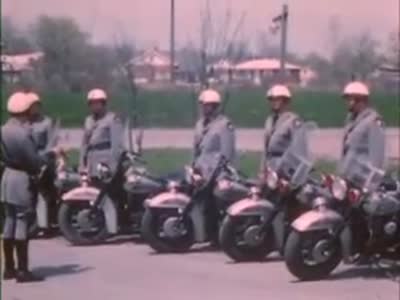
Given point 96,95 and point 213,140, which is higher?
point 96,95

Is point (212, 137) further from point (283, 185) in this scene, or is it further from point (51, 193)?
point (51, 193)

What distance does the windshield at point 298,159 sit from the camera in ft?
25.8

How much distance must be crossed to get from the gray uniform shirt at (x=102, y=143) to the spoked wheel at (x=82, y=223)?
0.87 feet

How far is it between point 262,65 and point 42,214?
2.15 meters

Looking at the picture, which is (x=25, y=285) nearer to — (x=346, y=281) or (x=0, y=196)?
(x=0, y=196)

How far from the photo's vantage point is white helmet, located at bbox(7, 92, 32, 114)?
6613 millimetres

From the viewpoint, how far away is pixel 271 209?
7.95m

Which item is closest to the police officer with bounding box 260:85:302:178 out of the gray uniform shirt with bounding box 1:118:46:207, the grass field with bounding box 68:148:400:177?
the grass field with bounding box 68:148:400:177

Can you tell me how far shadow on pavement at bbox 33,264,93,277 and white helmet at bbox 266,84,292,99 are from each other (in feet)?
4.97

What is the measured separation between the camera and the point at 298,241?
734cm

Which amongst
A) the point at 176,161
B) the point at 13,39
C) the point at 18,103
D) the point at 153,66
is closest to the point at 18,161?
the point at 18,103

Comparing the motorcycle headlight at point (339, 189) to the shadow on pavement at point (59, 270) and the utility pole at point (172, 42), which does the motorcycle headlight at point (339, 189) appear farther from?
the shadow on pavement at point (59, 270)

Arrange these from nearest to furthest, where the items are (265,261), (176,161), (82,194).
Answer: (265,261), (82,194), (176,161)

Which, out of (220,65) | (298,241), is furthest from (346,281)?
(220,65)
